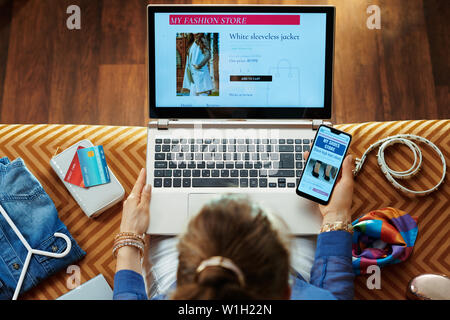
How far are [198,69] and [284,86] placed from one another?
0.20 meters

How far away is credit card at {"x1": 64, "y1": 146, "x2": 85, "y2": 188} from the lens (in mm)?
856

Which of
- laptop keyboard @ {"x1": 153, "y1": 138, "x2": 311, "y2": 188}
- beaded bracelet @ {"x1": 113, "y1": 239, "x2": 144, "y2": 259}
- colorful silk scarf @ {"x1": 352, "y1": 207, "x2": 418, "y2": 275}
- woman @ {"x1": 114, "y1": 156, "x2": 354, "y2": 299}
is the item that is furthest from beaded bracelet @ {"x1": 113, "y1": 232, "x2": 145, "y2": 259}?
colorful silk scarf @ {"x1": 352, "y1": 207, "x2": 418, "y2": 275}

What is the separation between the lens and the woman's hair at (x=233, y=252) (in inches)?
19.9

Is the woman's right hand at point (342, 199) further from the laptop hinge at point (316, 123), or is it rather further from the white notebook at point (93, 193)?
→ the white notebook at point (93, 193)

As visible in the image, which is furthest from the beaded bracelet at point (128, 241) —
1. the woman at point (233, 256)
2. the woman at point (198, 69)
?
the woman at point (198, 69)

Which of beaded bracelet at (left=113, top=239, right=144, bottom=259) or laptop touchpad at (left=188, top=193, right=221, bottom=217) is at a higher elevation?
laptop touchpad at (left=188, top=193, right=221, bottom=217)

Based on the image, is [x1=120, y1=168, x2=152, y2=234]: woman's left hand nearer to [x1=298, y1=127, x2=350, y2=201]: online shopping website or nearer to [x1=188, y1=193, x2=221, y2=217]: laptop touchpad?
[x1=188, y1=193, x2=221, y2=217]: laptop touchpad

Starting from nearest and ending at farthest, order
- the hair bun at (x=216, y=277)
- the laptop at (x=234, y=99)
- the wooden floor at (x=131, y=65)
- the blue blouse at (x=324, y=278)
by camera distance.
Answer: the hair bun at (x=216, y=277)
the blue blouse at (x=324, y=278)
the laptop at (x=234, y=99)
the wooden floor at (x=131, y=65)

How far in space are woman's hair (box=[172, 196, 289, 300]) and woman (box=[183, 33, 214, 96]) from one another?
366 mm

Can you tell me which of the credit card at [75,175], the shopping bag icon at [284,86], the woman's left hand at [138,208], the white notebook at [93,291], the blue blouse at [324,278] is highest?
the shopping bag icon at [284,86]

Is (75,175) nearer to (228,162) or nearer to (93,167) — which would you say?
(93,167)

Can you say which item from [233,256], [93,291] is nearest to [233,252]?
[233,256]

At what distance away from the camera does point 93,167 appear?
0.87m

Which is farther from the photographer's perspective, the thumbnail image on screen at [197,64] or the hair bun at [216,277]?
the thumbnail image on screen at [197,64]
